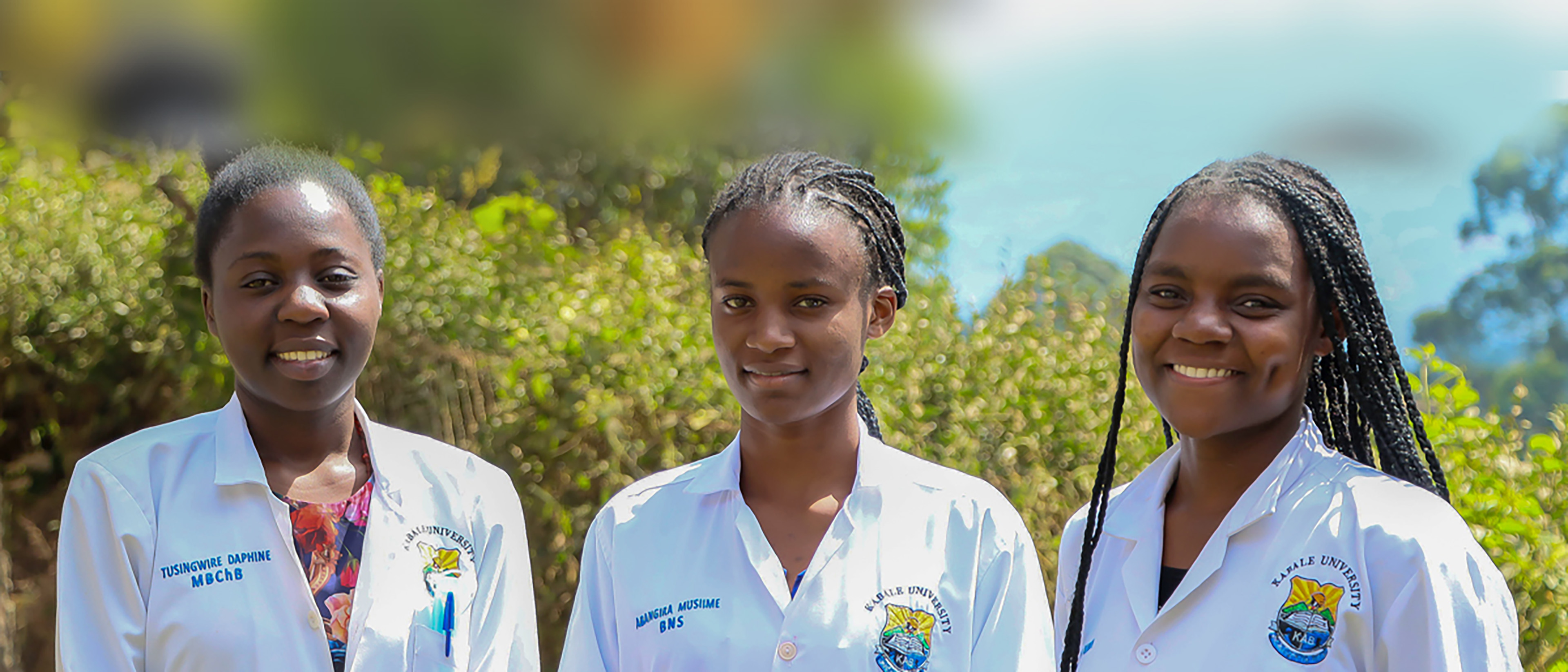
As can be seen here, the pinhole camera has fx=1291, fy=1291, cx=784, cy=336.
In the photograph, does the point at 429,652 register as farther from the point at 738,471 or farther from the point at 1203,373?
the point at 1203,373

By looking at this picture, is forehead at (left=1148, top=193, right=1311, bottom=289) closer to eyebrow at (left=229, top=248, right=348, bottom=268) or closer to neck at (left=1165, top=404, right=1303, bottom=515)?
neck at (left=1165, top=404, right=1303, bottom=515)

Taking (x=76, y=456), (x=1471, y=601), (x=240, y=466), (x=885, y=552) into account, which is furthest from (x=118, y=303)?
(x=1471, y=601)

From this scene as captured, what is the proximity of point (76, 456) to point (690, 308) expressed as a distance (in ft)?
10.1

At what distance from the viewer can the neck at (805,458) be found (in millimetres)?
2326

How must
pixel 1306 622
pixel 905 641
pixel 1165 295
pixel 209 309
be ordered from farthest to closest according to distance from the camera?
pixel 209 309 < pixel 1165 295 < pixel 905 641 < pixel 1306 622

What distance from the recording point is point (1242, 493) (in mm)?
2266

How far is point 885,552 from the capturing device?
7.28 ft

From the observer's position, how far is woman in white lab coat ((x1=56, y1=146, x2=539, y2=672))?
222 centimetres

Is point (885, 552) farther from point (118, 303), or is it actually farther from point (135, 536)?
point (118, 303)

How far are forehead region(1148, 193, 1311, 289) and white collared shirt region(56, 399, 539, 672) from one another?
1.39 meters

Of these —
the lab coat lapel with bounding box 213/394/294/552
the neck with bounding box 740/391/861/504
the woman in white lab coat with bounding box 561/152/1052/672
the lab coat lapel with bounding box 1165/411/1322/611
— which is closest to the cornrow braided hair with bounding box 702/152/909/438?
the woman in white lab coat with bounding box 561/152/1052/672

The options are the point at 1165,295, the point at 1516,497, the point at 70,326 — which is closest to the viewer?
the point at 1165,295

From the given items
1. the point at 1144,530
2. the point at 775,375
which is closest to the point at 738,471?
the point at 775,375

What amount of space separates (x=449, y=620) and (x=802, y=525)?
69 centimetres
